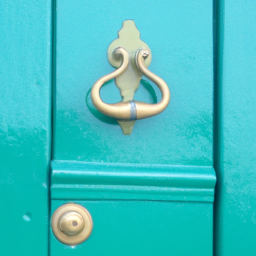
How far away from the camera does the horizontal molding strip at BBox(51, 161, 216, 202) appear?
1.87ft

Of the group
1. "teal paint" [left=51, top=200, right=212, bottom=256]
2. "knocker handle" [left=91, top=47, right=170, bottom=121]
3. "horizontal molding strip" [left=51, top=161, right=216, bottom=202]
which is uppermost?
"knocker handle" [left=91, top=47, right=170, bottom=121]

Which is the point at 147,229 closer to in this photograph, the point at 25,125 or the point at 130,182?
the point at 130,182

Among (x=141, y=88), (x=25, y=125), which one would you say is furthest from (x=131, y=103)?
(x=25, y=125)

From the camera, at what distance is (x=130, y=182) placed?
1.91ft

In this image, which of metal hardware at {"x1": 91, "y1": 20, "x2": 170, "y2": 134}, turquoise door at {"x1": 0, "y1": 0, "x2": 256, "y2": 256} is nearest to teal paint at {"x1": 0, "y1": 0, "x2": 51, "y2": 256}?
turquoise door at {"x1": 0, "y1": 0, "x2": 256, "y2": 256}

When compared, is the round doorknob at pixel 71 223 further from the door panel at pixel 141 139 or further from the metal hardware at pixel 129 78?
the metal hardware at pixel 129 78

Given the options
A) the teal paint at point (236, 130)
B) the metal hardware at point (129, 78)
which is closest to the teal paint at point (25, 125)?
the metal hardware at point (129, 78)

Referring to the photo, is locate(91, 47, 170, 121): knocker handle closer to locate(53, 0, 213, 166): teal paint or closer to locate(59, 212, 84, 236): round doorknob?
locate(53, 0, 213, 166): teal paint

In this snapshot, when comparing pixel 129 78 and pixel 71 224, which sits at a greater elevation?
pixel 129 78

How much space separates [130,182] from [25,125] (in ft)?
0.71

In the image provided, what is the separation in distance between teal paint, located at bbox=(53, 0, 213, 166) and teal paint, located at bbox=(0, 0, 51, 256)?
0.03m

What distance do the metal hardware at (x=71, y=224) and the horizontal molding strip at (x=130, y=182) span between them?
→ 2cm

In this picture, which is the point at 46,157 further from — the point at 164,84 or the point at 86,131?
the point at 164,84

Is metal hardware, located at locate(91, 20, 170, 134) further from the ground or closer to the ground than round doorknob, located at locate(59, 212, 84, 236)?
further from the ground
